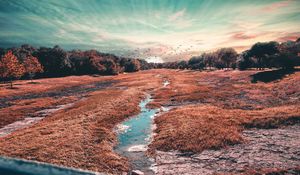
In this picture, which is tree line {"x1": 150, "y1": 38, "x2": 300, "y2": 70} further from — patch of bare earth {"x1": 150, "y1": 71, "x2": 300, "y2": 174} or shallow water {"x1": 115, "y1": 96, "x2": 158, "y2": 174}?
shallow water {"x1": 115, "y1": 96, "x2": 158, "y2": 174}

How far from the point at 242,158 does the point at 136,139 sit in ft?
44.6

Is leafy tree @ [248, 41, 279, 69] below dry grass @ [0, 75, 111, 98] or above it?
above

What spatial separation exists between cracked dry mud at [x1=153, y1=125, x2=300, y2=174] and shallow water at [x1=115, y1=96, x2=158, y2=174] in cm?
159

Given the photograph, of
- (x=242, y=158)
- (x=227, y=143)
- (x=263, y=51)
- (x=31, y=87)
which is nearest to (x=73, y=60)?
(x=31, y=87)

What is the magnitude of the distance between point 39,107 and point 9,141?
31.2m

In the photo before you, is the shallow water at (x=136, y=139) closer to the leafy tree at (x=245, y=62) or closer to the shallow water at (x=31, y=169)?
the shallow water at (x=31, y=169)

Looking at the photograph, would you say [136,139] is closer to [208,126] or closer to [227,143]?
[208,126]

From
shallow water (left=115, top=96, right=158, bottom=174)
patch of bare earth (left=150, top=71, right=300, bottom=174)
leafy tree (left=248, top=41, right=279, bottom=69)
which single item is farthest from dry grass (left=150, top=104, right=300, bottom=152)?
leafy tree (left=248, top=41, right=279, bottom=69)

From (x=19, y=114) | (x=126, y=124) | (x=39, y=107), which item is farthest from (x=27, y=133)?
(x=39, y=107)

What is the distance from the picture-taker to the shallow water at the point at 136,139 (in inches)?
939

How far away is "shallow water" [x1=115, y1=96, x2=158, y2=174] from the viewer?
23.9 m

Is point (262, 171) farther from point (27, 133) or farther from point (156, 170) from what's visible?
point (27, 133)

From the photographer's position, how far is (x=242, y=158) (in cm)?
2231

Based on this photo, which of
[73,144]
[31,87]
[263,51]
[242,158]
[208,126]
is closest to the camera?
[242,158]
